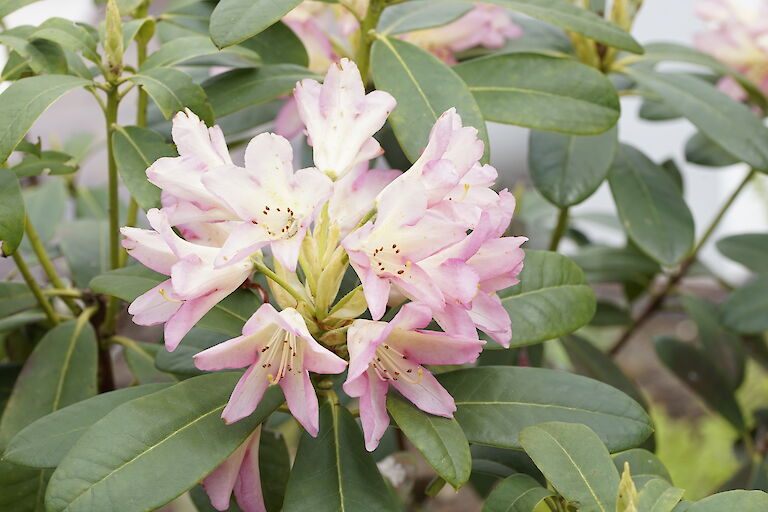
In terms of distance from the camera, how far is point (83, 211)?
166 cm

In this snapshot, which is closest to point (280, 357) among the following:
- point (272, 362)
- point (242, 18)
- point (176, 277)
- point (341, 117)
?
point (272, 362)

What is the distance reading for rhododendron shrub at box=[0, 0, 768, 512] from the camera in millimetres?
748

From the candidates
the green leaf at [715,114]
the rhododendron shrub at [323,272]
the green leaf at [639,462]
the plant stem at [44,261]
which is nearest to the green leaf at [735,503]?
the rhododendron shrub at [323,272]

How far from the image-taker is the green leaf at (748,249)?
155 cm

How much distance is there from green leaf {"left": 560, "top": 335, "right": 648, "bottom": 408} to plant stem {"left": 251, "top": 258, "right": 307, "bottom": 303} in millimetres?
838

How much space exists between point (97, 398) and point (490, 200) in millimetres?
436

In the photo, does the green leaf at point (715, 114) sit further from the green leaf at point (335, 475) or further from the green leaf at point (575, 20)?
the green leaf at point (335, 475)

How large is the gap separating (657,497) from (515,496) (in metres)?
0.13

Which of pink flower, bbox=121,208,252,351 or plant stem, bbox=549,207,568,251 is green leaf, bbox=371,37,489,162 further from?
plant stem, bbox=549,207,568,251

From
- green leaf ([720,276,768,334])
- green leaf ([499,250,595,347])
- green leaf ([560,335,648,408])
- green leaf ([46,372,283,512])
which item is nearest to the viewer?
green leaf ([46,372,283,512])

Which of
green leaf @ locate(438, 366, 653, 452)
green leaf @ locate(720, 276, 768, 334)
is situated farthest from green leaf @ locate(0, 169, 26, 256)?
green leaf @ locate(720, 276, 768, 334)

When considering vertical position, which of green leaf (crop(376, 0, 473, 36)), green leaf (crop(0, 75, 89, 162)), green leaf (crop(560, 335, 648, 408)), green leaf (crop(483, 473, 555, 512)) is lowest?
green leaf (crop(560, 335, 648, 408))

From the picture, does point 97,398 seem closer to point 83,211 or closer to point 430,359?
point 430,359

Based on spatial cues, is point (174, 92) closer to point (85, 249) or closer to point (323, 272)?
point (323, 272)
